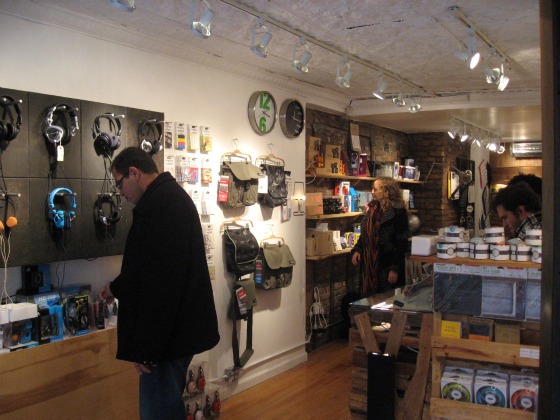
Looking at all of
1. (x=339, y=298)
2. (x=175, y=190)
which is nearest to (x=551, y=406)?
(x=175, y=190)

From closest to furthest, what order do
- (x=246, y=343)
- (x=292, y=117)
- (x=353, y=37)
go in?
(x=353, y=37) < (x=246, y=343) < (x=292, y=117)

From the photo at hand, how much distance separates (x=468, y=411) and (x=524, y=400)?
261 millimetres

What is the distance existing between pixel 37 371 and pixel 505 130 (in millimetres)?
7933

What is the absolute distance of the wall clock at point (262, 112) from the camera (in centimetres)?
466

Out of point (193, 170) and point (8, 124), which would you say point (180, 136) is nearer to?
point (193, 170)

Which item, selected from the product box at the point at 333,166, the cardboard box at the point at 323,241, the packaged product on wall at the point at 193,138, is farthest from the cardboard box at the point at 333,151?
the packaged product on wall at the point at 193,138

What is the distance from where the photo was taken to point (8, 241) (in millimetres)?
2648

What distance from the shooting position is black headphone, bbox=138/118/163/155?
11.1 ft

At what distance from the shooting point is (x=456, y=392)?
8.64ft

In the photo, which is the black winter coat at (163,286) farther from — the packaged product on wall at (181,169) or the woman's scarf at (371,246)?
the woman's scarf at (371,246)

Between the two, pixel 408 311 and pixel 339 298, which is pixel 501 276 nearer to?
pixel 408 311

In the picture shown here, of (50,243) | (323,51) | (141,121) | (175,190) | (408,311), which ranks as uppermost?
(323,51)

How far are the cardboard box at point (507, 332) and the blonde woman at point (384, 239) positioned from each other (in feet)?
7.29

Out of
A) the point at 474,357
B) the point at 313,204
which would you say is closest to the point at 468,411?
the point at 474,357
